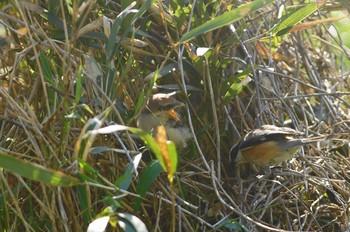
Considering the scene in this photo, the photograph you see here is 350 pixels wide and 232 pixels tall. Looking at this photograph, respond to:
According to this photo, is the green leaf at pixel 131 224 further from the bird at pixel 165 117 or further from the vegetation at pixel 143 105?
the bird at pixel 165 117

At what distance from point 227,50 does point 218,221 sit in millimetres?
852

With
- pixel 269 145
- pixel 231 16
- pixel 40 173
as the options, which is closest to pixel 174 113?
pixel 269 145

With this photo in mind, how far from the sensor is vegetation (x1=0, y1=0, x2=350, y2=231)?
2869 millimetres

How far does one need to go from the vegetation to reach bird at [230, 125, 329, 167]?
0.26ft

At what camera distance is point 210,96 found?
11.3ft

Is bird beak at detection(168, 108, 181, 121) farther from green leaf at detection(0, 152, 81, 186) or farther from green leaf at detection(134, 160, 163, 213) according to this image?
green leaf at detection(0, 152, 81, 186)

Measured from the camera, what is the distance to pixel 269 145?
3492 millimetres

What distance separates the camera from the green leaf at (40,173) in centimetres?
233

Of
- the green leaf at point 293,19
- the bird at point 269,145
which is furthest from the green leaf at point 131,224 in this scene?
A: the green leaf at point 293,19

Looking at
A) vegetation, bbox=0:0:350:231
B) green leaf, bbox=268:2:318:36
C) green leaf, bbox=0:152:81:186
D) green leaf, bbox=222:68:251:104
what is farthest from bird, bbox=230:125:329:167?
green leaf, bbox=0:152:81:186

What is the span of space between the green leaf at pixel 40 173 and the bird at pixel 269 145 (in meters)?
1.24

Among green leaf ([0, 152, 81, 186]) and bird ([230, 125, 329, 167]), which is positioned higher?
green leaf ([0, 152, 81, 186])

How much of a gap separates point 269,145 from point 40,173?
141 centimetres

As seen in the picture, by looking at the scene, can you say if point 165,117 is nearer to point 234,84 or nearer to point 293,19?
point 234,84
